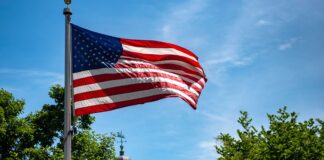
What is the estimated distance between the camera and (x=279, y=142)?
31.6 metres

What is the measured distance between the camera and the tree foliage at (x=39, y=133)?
33906 millimetres

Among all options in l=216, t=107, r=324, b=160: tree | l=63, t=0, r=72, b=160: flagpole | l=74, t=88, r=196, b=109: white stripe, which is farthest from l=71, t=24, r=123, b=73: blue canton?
l=216, t=107, r=324, b=160: tree

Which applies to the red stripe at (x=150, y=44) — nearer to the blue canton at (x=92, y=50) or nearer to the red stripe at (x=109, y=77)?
the blue canton at (x=92, y=50)

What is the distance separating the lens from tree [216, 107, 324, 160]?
101ft

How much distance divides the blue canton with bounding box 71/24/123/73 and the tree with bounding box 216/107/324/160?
71.4 ft

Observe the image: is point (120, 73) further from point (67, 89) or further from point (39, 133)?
point (39, 133)

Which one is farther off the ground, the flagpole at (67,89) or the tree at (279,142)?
the tree at (279,142)

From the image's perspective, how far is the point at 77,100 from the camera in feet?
33.7

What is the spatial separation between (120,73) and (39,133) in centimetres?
2733

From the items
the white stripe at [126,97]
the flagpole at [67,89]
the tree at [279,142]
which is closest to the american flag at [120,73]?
the white stripe at [126,97]

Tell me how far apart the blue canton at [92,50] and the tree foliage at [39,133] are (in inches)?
928

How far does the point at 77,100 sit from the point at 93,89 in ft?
1.82

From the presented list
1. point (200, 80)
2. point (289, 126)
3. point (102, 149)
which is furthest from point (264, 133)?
point (200, 80)

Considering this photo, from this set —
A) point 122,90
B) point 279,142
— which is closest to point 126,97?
point 122,90
